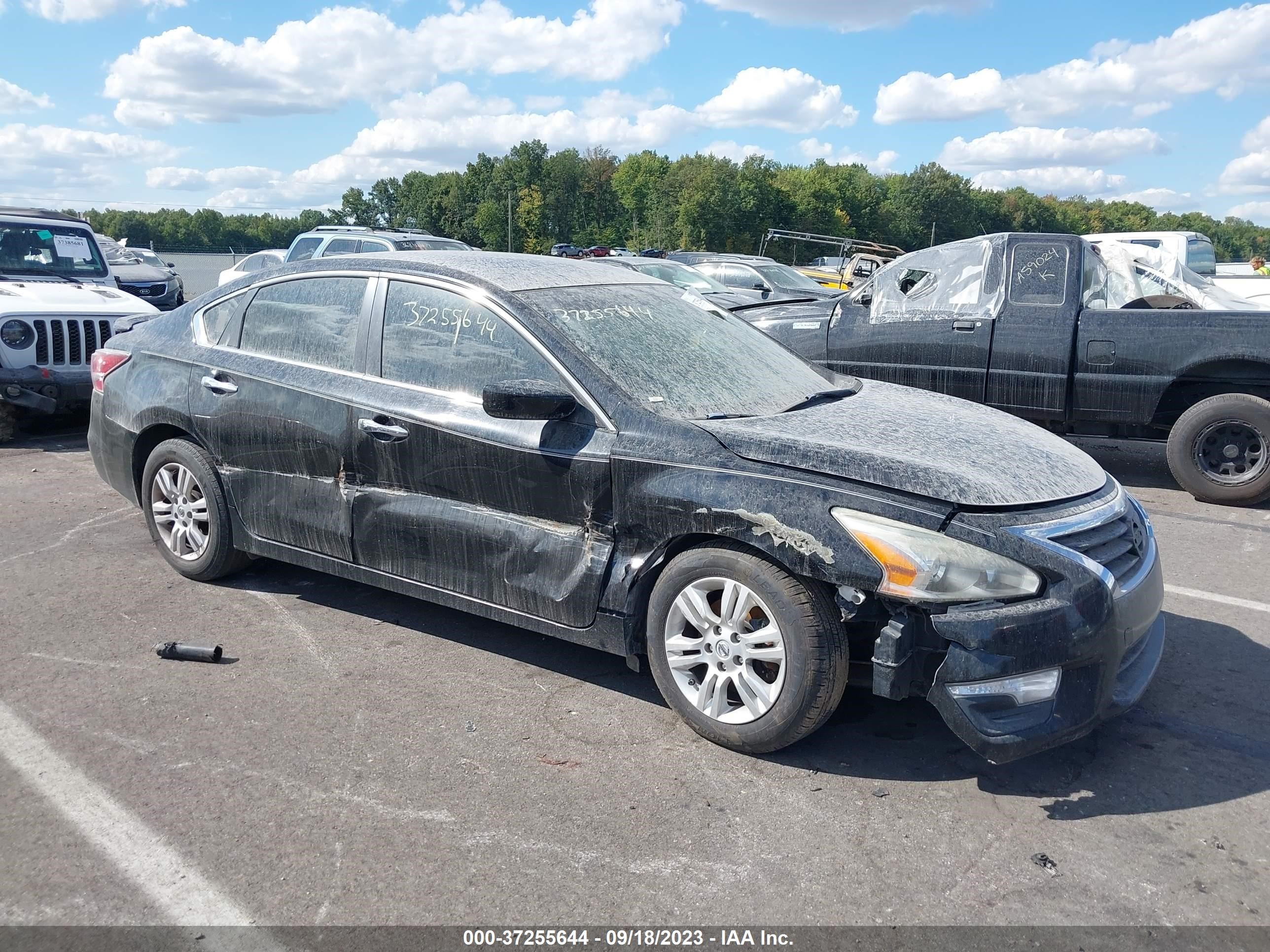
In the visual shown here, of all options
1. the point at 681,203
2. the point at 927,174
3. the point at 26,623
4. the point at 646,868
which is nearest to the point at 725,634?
the point at 646,868

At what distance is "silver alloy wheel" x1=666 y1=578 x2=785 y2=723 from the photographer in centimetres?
348

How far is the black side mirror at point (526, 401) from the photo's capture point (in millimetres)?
3766

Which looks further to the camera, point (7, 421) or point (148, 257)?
point (148, 257)

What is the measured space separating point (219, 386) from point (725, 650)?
9.43 ft

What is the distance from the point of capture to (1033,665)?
3.20 metres

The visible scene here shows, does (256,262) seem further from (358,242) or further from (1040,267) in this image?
(1040,267)

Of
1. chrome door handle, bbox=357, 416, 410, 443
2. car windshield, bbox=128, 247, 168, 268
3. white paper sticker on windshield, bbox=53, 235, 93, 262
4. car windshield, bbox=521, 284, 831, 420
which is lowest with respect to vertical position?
chrome door handle, bbox=357, 416, 410, 443

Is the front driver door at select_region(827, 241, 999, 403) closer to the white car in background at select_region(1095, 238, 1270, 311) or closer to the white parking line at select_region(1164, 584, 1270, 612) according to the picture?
the white car in background at select_region(1095, 238, 1270, 311)

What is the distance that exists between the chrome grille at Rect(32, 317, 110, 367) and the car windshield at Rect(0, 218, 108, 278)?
1.73 meters

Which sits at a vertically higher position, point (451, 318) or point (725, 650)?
point (451, 318)

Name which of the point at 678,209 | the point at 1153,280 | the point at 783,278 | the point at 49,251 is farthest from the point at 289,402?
the point at 678,209

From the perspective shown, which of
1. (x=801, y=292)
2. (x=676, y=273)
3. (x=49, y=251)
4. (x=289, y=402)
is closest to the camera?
(x=289, y=402)

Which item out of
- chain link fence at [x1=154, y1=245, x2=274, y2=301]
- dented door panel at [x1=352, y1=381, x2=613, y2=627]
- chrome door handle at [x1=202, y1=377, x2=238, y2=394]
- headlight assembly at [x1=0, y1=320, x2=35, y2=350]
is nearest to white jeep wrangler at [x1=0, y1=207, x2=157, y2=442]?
headlight assembly at [x1=0, y1=320, x2=35, y2=350]

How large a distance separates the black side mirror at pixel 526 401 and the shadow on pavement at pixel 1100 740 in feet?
3.85
